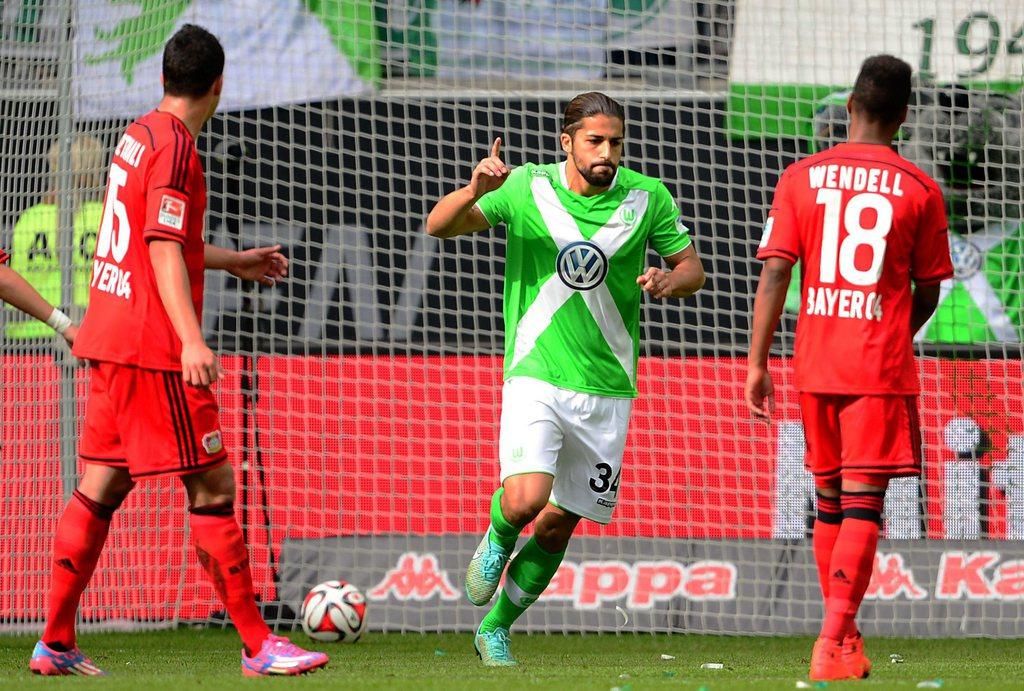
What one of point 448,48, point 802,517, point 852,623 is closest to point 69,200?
point 448,48

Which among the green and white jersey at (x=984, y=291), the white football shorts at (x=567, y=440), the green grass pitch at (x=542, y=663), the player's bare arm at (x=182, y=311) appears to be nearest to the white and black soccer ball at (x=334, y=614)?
the green grass pitch at (x=542, y=663)

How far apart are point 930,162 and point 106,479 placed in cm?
506

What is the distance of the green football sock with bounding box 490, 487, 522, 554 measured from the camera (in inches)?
207

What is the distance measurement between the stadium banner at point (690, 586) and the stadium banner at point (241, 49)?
2448 mm

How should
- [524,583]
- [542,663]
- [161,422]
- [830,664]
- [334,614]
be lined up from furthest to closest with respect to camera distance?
[334,614] → [542,663] → [524,583] → [830,664] → [161,422]

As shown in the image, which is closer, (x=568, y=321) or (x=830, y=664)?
(x=830, y=664)

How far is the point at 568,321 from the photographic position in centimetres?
529

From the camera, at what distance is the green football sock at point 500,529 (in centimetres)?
526

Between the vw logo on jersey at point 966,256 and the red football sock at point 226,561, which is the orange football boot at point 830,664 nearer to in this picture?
the red football sock at point 226,561

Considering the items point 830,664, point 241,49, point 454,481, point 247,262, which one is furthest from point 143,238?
point 241,49

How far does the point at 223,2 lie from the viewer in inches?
318

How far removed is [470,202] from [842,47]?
150 inches

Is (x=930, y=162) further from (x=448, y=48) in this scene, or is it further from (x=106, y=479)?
(x=106, y=479)

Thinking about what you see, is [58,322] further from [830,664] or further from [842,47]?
[842,47]
